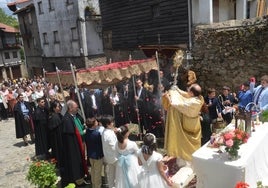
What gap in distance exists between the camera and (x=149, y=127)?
10.0 m

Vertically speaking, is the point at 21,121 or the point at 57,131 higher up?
the point at 57,131

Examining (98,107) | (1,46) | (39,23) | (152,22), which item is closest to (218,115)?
(98,107)

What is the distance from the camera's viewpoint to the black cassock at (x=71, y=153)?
257 inches

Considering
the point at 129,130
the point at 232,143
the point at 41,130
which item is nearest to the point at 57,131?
the point at 129,130

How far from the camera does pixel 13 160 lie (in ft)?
31.7

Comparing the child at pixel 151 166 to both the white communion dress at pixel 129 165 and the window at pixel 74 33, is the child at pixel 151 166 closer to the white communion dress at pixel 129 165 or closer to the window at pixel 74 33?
the white communion dress at pixel 129 165

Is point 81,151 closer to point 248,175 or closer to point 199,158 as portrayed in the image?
point 199,158

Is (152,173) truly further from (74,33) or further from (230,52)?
(74,33)

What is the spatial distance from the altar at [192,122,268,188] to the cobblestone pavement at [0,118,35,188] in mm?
4823

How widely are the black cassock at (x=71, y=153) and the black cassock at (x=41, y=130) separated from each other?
2.54 meters

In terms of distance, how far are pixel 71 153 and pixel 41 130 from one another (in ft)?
10.5

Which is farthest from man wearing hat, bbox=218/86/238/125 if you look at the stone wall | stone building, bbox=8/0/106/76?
stone building, bbox=8/0/106/76

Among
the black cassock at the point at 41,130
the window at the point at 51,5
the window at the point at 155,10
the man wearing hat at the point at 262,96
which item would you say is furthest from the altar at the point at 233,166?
the window at the point at 51,5

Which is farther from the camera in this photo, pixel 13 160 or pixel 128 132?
pixel 13 160
